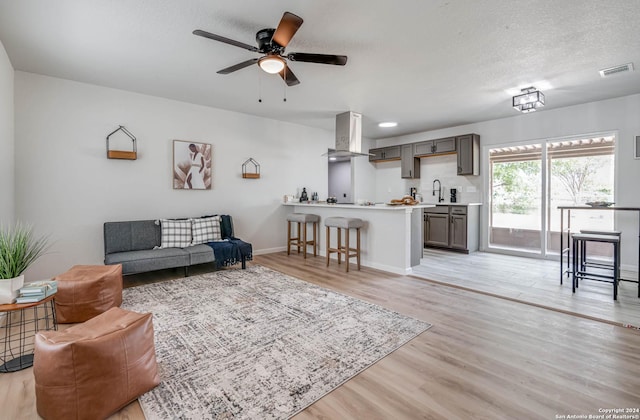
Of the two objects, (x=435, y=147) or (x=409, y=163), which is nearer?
(x=435, y=147)

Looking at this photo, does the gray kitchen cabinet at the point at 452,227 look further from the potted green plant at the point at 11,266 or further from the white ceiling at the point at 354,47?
the potted green plant at the point at 11,266

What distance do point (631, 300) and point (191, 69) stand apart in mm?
5553

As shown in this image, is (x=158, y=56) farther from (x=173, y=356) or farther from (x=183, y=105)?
(x=173, y=356)

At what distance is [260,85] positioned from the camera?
4020 millimetres

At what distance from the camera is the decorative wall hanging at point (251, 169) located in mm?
5484

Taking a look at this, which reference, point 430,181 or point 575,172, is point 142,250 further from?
point 575,172

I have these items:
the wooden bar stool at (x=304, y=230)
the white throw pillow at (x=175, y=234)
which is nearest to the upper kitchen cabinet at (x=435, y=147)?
the wooden bar stool at (x=304, y=230)

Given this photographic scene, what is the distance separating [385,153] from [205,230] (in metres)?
4.78

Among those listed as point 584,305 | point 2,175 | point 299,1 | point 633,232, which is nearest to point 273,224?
point 2,175

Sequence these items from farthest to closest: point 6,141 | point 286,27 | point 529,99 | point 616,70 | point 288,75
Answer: point 529,99
point 616,70
point 6,141
point 288,75
point 286,27

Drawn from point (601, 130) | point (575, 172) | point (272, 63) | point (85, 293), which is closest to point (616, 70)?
point (601, 130)

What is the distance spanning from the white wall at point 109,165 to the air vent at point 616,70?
4943 millimetres

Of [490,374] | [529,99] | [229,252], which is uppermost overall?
[529,99]

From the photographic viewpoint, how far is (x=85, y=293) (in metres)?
2.68
